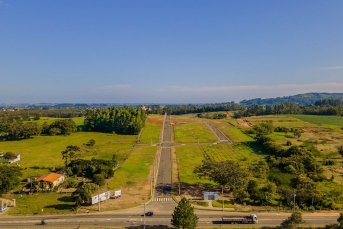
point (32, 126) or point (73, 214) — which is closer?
point (73, 214)

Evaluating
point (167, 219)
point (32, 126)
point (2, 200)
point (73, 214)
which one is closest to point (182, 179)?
point (167, 219)

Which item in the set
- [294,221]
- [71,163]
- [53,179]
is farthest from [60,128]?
[294,221]

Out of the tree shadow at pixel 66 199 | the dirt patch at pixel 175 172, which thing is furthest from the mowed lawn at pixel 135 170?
the tree shadow at pixel 66 199

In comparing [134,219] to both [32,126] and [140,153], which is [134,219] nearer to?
[140,153]

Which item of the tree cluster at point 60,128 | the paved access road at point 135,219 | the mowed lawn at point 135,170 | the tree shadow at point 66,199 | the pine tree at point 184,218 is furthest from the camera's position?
the tree cluster at point 60,128

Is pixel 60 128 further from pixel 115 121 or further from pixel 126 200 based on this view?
pixel 126 200

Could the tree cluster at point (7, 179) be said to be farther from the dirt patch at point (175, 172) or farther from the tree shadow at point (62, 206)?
the dirt patch at point (175, 172)

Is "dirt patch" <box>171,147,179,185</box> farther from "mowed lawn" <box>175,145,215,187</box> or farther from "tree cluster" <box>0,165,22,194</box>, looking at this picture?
"tree cluster" <box>0,165,22,194</box>
